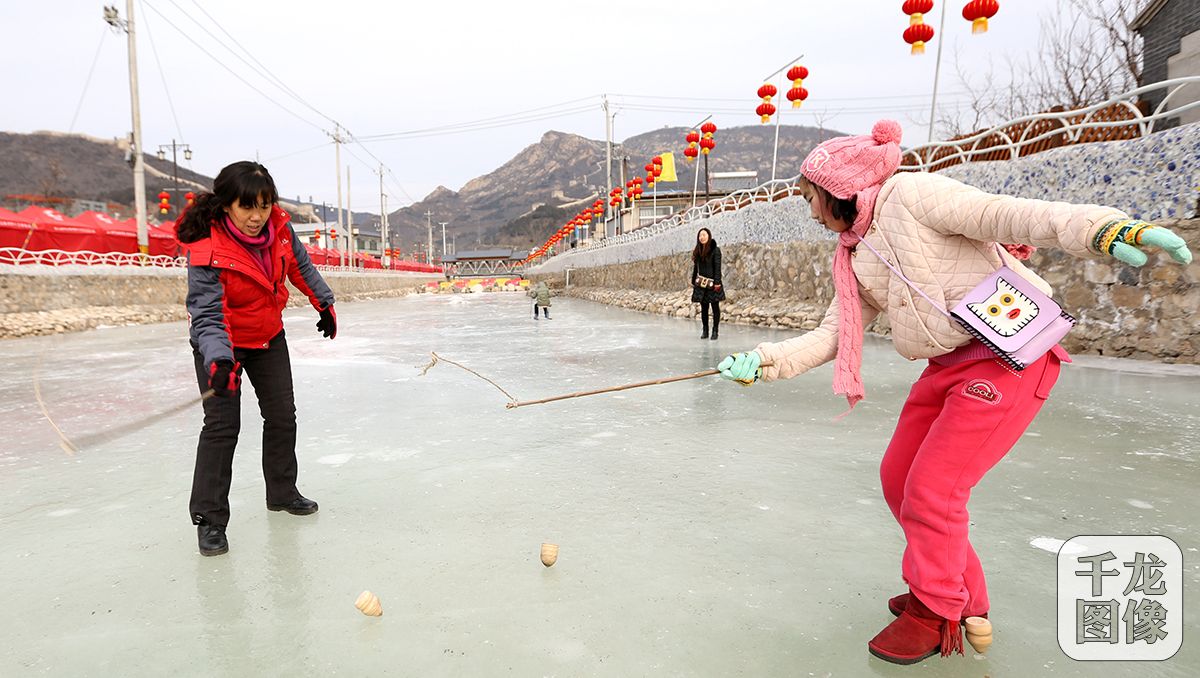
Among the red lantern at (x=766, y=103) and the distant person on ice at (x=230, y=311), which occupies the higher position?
the red lantern at (x=766, y=103)

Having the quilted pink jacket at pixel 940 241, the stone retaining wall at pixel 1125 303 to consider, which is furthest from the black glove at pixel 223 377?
the stone retaining wall at pixel 1125 303

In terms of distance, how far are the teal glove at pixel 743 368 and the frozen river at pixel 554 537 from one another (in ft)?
2.43

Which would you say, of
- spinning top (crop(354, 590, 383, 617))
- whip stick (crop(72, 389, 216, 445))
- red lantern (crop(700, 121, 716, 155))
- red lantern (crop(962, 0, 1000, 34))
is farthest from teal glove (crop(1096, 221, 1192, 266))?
red lantern (crop(700, 121, 716, 155))

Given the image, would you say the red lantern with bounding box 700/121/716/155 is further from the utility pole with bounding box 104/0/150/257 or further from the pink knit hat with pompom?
the pink knit hat with pompom

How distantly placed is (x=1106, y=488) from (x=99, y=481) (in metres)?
5.19

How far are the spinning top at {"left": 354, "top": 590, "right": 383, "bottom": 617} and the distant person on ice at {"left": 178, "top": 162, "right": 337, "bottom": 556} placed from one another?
34.6 inches

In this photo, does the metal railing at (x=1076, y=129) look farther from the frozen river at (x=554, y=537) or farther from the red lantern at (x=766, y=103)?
the red lantern at (x=766, y=103)

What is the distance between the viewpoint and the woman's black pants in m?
2.50

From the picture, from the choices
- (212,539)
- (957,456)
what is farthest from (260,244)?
(957,456)

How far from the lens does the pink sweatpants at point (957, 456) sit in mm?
1592

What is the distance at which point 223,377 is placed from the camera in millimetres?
2367

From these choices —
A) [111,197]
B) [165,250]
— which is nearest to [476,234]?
[111,197]

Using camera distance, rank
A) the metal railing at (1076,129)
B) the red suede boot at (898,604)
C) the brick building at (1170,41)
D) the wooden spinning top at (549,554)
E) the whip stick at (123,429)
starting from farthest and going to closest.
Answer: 1. the brick building at (1170,41)
2. the metal railing at (1076,129)
3. the whip stick at (123,429)
4. the wooden spinning top at (549,554)
5. the red suede boot at (898,604)

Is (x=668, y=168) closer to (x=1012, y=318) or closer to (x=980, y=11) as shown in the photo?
(x=980, y=11)
